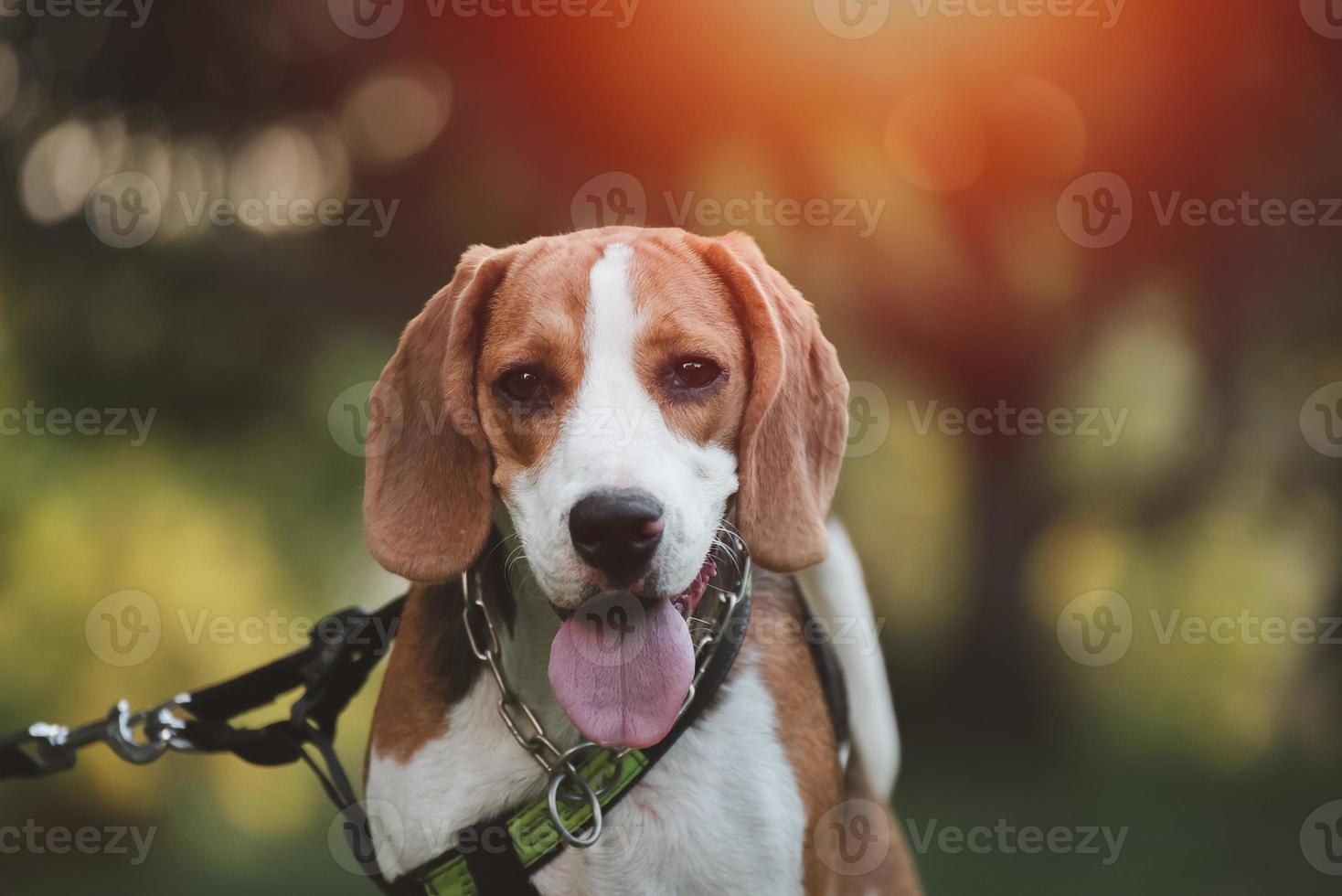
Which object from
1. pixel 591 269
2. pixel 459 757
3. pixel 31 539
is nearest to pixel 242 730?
pixel 459 757

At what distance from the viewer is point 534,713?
7.93ft

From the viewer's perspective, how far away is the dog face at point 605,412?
2.11 metres

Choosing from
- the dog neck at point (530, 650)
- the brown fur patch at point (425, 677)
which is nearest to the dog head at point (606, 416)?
the dog neck at point (530, 650)

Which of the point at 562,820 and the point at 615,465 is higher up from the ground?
the point at 615,465

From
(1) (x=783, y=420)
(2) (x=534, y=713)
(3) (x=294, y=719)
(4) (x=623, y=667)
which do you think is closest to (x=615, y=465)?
(4) (x=623, y=667)

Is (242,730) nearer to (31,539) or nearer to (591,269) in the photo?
(591,269)

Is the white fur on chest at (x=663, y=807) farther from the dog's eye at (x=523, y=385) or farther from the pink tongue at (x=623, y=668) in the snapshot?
the dog's eye at (x=523, y=385)

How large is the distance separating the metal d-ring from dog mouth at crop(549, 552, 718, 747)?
180mm

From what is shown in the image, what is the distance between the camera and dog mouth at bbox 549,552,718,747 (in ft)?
7.06

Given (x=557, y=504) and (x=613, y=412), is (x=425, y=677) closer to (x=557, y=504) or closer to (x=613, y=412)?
(x=557, y=504)

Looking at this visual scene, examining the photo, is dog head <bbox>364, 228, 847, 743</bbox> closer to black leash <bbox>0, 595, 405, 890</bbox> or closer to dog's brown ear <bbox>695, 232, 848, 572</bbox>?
dog's brown ear <bbox>695, 232, 848, 572</bbox>

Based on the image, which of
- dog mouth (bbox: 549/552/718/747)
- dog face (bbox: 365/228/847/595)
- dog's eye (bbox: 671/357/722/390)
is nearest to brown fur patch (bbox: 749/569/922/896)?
dog face (bbox: 365/228/847/595)

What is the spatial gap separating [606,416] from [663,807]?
2.65 ft

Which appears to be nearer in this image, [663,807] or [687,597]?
[687,597]
